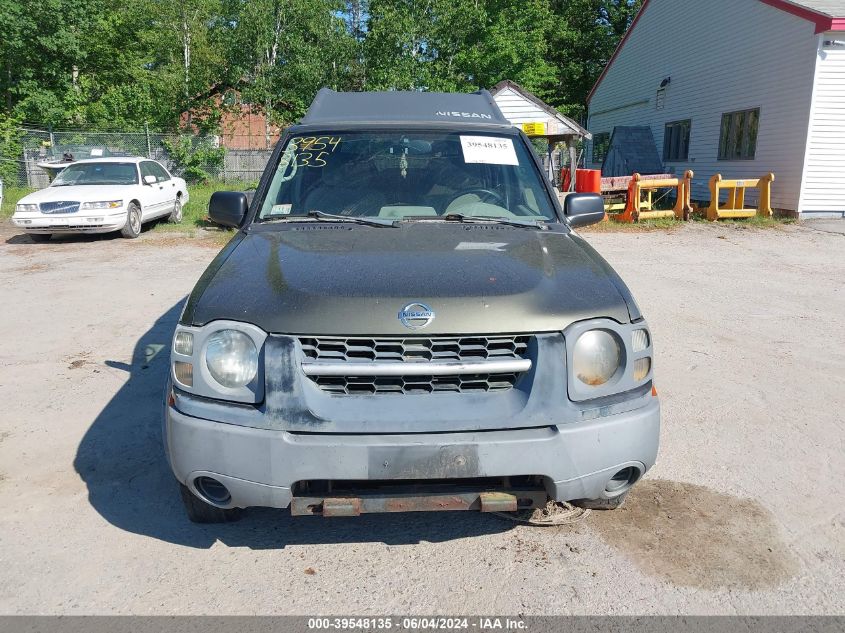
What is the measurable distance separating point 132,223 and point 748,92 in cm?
1556

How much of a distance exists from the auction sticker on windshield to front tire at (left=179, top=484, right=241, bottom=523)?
231cm

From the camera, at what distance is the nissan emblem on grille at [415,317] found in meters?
2.41

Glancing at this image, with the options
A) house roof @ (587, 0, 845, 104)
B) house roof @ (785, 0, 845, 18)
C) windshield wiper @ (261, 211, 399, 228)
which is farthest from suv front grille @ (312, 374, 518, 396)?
house roof @ (785, 0, 845, 18)

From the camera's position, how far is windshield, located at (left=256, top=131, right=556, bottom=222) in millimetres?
3721

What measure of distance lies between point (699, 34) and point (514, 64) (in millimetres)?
12138

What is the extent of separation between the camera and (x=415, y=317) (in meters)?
2.42

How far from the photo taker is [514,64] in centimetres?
3095

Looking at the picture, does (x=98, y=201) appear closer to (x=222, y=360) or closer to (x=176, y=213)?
(x=176, y=213)

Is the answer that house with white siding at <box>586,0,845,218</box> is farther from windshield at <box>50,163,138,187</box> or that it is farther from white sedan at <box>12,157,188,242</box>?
windshield at <box>50,163,138,187</box>

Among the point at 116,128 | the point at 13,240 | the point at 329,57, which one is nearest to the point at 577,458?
the point at 13,240

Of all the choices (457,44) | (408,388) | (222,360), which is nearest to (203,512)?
(222,360)

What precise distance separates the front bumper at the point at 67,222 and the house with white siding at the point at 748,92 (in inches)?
592

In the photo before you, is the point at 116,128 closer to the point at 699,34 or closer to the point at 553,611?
the point at 699,34

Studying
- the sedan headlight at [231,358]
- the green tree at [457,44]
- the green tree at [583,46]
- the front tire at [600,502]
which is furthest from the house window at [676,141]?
the sedan headlight at [231,358]
